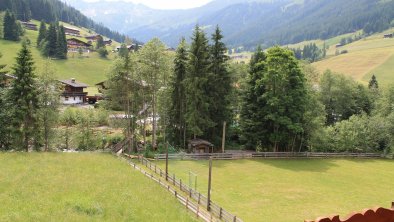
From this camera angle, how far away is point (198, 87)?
54156 millimetres

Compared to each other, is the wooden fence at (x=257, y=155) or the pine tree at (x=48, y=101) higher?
the pine tree at (x=48, y=101)

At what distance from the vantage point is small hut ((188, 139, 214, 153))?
53.2 meters

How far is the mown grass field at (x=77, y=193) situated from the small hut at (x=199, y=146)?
1469cm

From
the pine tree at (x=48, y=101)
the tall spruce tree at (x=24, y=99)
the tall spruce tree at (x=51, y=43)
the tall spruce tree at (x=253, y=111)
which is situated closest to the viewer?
the tall spruce tree at (x=24, y=99)

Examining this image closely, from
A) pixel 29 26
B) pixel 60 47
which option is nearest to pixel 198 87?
pixel 60 47

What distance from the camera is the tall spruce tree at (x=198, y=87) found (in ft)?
174

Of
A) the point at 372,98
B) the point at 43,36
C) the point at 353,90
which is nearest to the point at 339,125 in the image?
the point at 353,90

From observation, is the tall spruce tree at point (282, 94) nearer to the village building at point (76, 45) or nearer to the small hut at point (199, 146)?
the small hut at point (199, 146)

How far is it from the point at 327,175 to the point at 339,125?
20.5 metres

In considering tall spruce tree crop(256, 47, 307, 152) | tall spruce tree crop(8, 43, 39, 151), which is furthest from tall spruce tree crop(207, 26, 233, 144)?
tall spruce tree crop(8, 43, 39, 151)

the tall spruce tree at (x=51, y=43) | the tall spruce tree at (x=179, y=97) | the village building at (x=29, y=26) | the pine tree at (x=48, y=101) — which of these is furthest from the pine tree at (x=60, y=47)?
the tall spruce tree at (x=179, y=97)

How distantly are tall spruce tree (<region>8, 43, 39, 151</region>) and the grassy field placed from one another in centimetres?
1709

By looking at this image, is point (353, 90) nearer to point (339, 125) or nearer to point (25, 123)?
point (339, 125)

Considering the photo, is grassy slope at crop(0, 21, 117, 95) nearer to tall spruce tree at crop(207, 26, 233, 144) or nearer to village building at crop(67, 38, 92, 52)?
village building at crop(67, 38, 92, 52)
